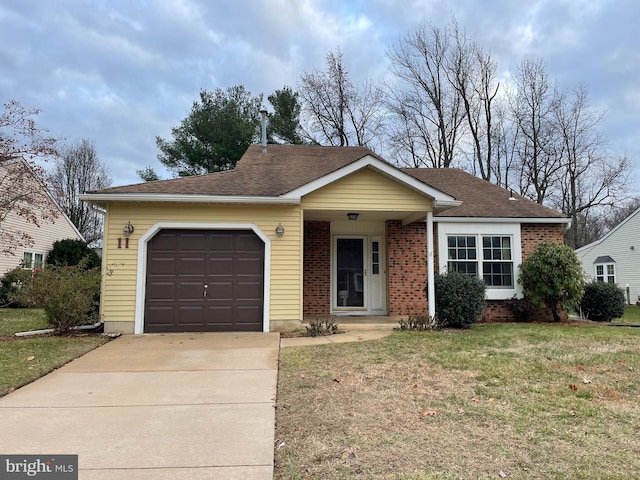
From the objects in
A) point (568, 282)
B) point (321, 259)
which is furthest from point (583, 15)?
point (321, 259)

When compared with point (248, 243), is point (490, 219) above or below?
above

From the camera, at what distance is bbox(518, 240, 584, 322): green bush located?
1093cm

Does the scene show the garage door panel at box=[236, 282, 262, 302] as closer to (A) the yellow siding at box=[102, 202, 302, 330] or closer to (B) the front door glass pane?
(A) the yellow siding at box=[102, 202, 302, 330]

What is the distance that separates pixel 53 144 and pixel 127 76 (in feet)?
23.9

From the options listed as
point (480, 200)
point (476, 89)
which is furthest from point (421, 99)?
point (480, 200)

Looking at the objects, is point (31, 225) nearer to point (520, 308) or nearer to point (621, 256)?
point (520, 308)

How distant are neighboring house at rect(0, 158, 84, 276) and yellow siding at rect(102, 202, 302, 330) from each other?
560cm

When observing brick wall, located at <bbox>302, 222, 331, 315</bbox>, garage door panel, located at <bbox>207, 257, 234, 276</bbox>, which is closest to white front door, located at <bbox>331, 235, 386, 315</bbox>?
brick wall, located at <bbox>302, 222, 331, 315</bbox>

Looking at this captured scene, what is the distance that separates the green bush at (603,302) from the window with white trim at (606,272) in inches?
470

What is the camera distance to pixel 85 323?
9188mm

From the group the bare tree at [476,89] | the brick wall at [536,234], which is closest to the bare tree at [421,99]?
the bare tree at [476,89]

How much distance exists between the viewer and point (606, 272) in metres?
23.4

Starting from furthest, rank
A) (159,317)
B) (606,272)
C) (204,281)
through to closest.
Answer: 1. (606,272)
2. (204,281)
3. (159,317)

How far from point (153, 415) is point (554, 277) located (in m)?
10.3
